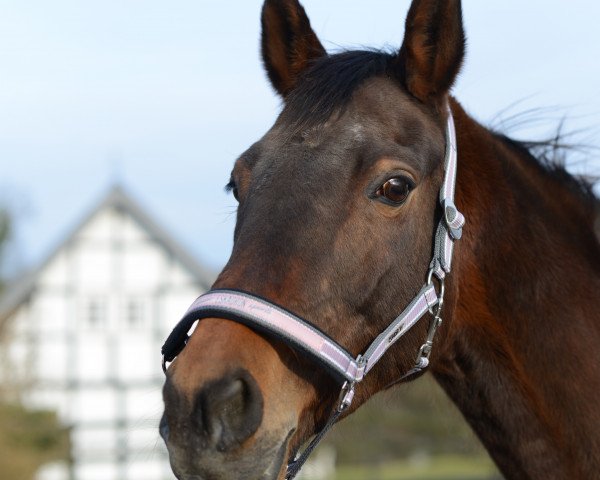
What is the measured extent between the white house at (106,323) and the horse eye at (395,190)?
24.8 m

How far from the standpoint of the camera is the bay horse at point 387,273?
9.91 feet

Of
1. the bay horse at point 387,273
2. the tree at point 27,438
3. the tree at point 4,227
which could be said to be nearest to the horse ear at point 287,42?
the bay horse at point 387,273

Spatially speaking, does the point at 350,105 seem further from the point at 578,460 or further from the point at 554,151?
the point at 578,460

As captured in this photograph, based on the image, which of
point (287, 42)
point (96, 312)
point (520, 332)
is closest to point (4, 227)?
point (96, 312)

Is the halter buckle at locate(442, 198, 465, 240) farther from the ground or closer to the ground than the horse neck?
farther from the ground

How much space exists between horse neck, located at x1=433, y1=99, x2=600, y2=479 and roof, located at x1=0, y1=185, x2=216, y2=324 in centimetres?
2719

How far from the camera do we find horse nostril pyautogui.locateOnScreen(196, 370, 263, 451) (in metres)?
2.85

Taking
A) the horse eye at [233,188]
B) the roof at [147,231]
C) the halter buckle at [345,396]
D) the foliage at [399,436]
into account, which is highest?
the horse eye at [233,188]

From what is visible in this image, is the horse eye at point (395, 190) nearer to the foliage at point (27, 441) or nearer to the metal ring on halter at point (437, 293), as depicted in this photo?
the metal ring on halter at point (437, 293)

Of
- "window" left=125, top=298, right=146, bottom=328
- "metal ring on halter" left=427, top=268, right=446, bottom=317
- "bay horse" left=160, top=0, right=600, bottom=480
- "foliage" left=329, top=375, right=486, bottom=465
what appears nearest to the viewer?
"bay horse" left=160, top=0, right=600, bottom=480

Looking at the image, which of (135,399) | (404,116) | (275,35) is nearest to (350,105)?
(404,116)

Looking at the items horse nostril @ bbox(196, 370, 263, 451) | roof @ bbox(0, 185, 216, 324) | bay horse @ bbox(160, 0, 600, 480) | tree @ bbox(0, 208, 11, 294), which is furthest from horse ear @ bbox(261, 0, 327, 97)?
tree @ bbox(0, 208, 11, 294)

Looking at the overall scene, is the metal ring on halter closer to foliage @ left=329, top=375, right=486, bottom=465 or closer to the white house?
the white house

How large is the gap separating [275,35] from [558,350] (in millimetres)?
1942
